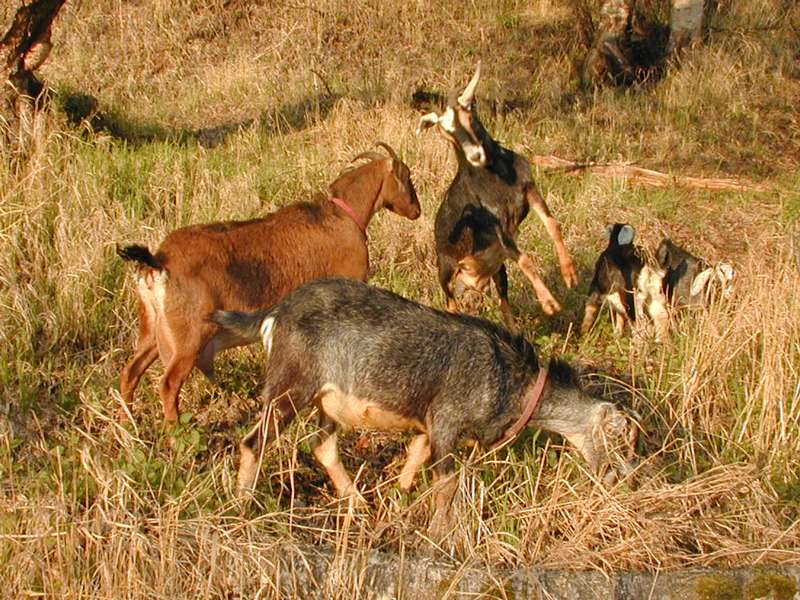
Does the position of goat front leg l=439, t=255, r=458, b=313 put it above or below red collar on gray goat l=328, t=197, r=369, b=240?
below

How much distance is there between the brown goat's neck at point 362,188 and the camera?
762 centimetres

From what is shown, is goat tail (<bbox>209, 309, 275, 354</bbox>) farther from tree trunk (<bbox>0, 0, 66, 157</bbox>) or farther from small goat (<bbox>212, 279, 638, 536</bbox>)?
tree trunk (<bbox>0, 0, 66, 157</bbox>)

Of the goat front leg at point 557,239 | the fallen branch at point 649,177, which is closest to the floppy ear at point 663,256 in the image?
the goat front leg at point 557,239

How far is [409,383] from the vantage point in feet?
18.2

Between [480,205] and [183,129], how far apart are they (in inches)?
217

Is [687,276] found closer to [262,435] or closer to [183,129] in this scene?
[262,435]

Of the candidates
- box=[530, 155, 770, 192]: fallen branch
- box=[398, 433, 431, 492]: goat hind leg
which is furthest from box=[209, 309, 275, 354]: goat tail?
box=[530, 155, 770, 192]: fallen branch

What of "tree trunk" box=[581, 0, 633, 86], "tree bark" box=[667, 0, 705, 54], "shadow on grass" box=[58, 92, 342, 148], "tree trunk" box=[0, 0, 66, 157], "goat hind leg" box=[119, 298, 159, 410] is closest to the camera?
"goat hind leg" box=[119, 298, 159, 410]

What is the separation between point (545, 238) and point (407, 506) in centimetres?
426

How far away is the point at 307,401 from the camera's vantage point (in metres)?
5.45

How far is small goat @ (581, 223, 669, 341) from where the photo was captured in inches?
306

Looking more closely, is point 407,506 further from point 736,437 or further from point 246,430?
point 736,437

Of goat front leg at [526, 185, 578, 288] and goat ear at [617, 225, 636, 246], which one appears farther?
goat ear at [617, 225, 636, 246]

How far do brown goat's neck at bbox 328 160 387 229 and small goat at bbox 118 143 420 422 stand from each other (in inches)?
0.4
